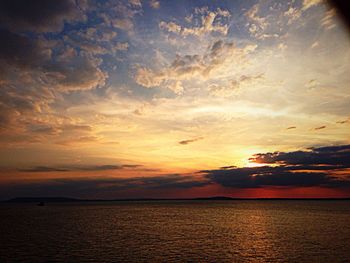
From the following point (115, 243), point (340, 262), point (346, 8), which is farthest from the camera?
point (115, 243)

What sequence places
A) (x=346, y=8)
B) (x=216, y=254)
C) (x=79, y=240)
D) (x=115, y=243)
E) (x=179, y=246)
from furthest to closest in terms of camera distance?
(x=79, y=240), (x=115, y=243), (x=179, y=246), (x=216, y=254), (x=346, y=8)

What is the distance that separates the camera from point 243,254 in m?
45.3

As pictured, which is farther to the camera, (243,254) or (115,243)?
(115,243)

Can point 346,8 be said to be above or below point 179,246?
above

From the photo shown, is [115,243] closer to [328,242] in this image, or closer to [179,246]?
[179,246]

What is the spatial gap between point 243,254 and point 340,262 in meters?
12.3

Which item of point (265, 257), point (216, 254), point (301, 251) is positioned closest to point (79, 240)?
Answer: point (216, 254)

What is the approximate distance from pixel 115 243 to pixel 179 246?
11.6 meters

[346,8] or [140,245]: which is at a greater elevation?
[346,8]

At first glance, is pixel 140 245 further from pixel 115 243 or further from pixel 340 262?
pixel 340 262

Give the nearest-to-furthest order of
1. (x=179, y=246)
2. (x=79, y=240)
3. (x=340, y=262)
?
(x=340, y=262) < (x=179, y=246) < (x=79, y=240)

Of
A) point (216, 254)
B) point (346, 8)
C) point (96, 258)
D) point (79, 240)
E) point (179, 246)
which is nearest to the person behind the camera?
point (346, 8)

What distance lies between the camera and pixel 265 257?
43000 millimetres

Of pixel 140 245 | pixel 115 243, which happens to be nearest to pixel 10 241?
pixel 115 243
